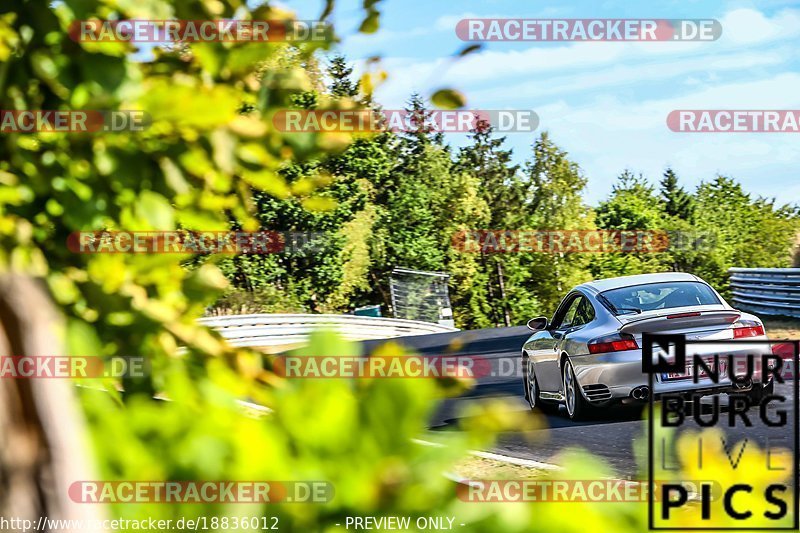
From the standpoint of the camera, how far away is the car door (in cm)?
1173

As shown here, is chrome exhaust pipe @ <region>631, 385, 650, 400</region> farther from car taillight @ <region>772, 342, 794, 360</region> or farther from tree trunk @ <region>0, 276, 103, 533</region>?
tree trunk @ <region>0, 276, 103, 533</region>

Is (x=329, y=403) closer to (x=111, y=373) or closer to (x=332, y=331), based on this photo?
(x=332, y=331)

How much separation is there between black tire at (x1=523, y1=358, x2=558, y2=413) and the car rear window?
1.69m

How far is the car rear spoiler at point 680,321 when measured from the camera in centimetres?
1039

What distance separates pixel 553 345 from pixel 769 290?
59.0 feet

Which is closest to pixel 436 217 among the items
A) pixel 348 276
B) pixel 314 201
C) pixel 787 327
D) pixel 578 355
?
pixel 348 276

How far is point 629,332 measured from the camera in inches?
419

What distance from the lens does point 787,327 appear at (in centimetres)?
2266

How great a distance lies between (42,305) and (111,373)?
35.1 inches

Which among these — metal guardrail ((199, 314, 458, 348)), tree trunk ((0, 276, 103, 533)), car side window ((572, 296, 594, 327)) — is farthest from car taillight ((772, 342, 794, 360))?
metal guardrail ((199, 314, 458, 348))
